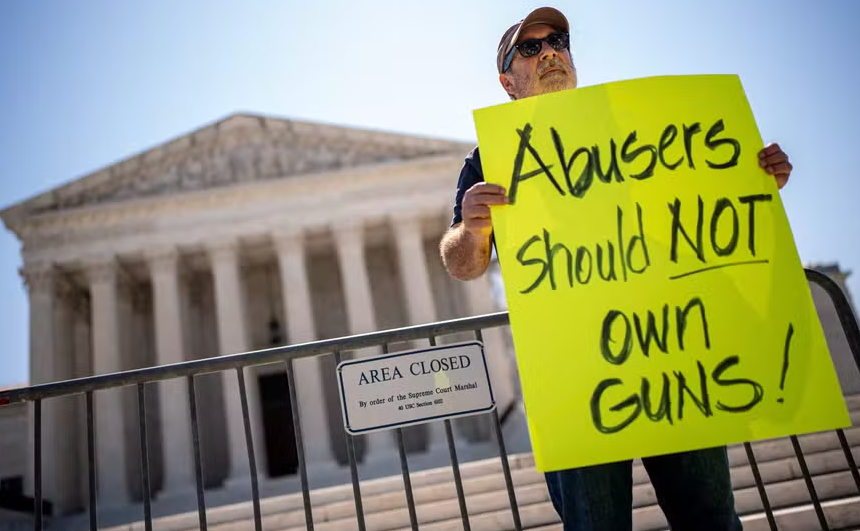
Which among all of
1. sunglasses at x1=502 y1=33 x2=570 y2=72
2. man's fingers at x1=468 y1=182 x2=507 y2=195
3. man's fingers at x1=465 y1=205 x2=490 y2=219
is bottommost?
man's fingers at x1=465 y1=205 x2=490 y2=219

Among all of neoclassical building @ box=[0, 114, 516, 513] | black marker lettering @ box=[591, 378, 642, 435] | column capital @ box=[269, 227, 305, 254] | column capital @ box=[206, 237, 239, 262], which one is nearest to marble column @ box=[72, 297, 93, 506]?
neoclassical building @ box=[0, 114, 516, 513]

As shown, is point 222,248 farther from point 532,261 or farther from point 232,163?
point 532,261

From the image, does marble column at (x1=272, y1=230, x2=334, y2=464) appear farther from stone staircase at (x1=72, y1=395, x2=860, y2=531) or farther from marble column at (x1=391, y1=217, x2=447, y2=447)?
stone staircase at (x1=72, y1=395, x2=860, y2=531)

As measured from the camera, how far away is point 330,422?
2520 cm

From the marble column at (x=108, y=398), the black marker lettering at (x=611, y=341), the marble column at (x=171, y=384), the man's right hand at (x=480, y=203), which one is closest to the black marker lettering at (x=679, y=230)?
the black marker lettering at (x=611, y=341)

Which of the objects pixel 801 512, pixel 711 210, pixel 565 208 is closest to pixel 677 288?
pixel 711 210

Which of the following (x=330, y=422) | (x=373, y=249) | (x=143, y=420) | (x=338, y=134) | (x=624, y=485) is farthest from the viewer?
(x=373, y=249)

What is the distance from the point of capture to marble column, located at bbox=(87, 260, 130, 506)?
20.1 metres

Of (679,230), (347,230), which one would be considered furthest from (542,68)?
(347,230)

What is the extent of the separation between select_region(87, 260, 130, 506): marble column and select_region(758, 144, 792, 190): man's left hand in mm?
22588

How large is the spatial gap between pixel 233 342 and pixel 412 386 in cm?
2005

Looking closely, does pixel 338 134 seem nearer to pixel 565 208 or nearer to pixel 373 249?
pixel 373 249

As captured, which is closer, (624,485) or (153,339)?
(624,485)

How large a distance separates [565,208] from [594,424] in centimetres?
70
